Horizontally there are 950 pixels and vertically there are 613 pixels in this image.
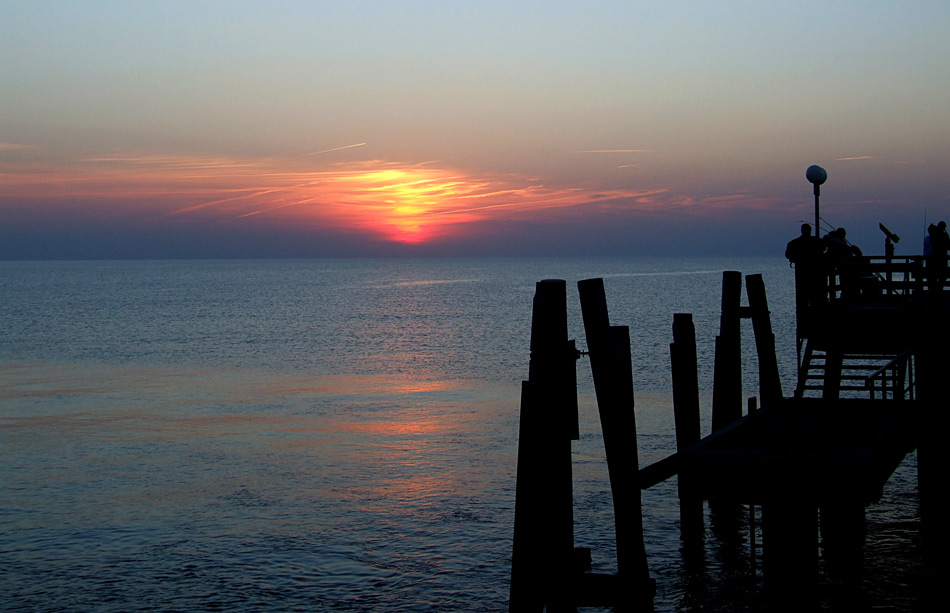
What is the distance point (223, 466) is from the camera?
20.4 metres

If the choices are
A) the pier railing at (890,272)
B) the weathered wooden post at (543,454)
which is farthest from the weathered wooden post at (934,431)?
the weathered wooden post at (543,454)

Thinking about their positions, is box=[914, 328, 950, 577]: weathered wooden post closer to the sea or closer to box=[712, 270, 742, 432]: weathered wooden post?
the sea

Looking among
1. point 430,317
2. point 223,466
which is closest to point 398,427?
A: point 223,466

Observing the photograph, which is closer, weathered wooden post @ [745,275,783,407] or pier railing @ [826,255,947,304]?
pier railing @ [826,255,947,304]

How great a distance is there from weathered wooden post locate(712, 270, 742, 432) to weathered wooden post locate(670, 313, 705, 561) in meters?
0.46

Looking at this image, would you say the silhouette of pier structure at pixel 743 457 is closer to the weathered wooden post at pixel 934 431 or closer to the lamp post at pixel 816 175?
the weathered wooden post at pixel 934 431

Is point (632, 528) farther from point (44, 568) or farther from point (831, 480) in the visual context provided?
point (44, 568)

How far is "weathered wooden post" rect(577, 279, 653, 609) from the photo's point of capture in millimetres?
8531

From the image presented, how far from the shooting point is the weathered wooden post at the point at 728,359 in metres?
13.7

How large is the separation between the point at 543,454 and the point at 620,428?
4.89 ft

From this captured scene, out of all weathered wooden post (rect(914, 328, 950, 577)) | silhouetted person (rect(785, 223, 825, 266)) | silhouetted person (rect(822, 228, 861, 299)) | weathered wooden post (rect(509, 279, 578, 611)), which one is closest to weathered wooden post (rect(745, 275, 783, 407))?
silhouetted person (rect(785, 223, 825, 266))

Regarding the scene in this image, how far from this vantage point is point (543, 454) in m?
7.73

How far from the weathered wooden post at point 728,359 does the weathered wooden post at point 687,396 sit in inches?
17.9

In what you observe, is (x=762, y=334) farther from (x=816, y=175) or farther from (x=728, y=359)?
(x=816, y=175)
